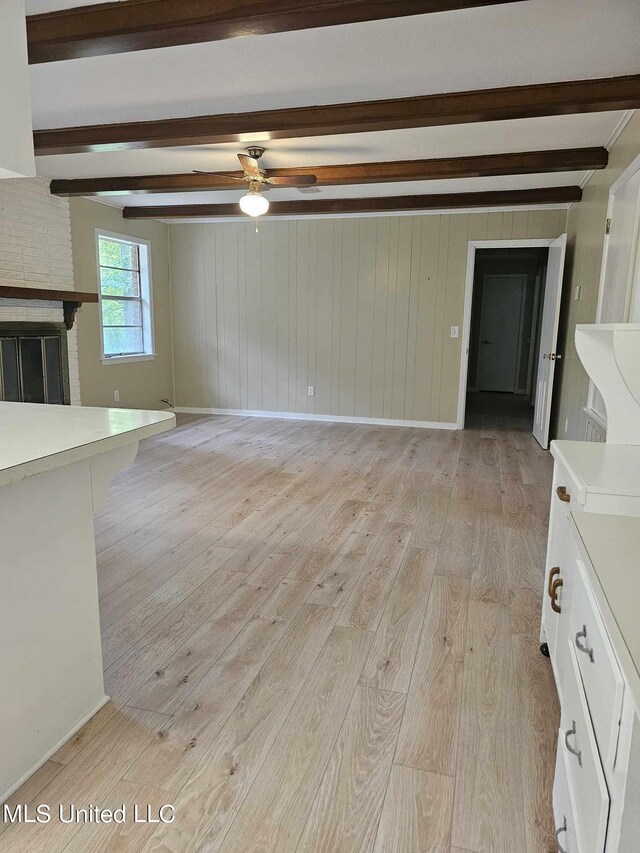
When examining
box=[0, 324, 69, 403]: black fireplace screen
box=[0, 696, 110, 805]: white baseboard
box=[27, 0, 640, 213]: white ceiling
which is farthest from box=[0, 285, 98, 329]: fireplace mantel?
box=[0, 696, 110, 805]: white baseboard

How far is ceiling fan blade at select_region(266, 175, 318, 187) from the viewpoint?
4059 millimetres

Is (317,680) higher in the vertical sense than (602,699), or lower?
lower

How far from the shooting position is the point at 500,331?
31.7ft

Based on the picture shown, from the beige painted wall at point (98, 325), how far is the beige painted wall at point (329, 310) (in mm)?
189

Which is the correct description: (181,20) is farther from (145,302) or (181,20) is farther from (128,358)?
(145,302)

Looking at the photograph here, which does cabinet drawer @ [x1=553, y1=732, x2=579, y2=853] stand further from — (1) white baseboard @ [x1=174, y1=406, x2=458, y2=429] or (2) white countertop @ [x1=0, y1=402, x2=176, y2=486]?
(1) white baseboard @ [x1=174, y1=406, x2=458, y2=429]

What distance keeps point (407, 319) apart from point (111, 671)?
517 cm

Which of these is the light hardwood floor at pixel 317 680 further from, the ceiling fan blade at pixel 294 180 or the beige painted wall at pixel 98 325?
the beige painted wall at pixel 98 325

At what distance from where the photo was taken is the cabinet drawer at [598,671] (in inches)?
33.6

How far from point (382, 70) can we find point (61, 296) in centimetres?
348

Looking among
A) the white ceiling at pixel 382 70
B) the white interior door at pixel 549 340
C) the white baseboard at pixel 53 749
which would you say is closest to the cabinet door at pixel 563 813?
the white baseboard at pixel 53 749

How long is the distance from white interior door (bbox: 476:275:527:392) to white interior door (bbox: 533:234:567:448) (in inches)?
152

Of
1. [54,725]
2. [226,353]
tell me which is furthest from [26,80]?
[226,353]

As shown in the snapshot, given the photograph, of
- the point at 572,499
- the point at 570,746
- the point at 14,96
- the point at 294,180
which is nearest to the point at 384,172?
the point at 294,180
